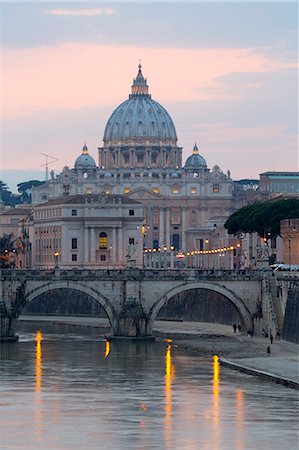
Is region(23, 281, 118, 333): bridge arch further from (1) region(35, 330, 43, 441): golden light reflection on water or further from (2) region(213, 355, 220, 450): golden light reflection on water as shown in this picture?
(2) region(213, 355, 220, 450): golden light reflection on water

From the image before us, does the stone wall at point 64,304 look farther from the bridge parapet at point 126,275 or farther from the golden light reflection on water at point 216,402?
the golden light reflection on water at point 216,402

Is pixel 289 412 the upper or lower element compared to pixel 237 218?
lower

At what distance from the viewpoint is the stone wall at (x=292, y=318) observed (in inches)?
4395

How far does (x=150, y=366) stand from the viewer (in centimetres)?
10412

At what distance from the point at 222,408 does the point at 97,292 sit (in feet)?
136

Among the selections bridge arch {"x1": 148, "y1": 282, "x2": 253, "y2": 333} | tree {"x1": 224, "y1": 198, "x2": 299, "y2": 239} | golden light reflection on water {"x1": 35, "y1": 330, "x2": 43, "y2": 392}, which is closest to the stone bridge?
bridge arch {"x1": 148, "y1": 282, "x2": 253, "y2": 333}

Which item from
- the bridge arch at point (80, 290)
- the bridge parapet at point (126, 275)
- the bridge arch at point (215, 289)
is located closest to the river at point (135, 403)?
the bridge arch at point (80, 290)

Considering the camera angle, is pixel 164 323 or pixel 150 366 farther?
pixel 164 323

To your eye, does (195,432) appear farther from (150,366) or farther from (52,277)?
(52,277)

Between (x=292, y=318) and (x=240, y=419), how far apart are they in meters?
34.8

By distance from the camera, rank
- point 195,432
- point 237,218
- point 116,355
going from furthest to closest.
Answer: point 237,218 < point 116,355 < point 195,432

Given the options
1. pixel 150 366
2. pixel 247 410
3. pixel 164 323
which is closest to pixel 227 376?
pixel 150 366

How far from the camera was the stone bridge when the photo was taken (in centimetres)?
12250

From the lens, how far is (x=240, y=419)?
78.9m
